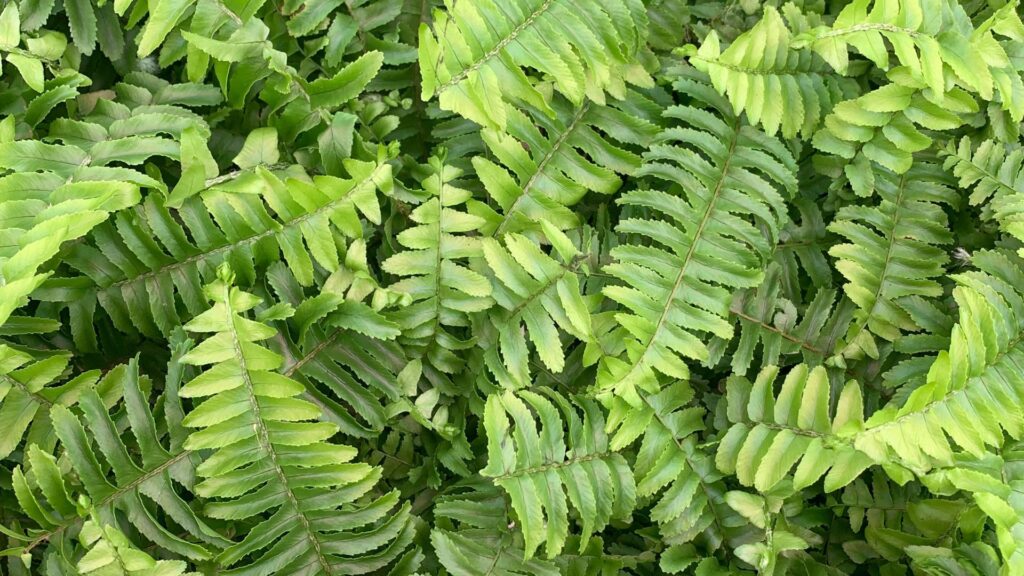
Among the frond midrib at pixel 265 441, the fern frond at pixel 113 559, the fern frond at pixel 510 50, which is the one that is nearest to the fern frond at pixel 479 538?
the frond midrib at pixel 265 441

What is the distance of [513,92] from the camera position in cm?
138

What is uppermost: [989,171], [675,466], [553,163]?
[553,163]

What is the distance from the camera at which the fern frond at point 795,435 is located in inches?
52.6

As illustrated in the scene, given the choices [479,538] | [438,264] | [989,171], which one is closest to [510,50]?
[438,264]

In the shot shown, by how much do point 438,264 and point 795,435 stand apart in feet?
2.39

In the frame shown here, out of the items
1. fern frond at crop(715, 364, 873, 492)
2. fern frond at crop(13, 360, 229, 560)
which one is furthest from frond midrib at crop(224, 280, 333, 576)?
fern frond at crop(715, 364, 873, 492)

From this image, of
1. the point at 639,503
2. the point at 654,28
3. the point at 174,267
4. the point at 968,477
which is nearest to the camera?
the point at 968,477

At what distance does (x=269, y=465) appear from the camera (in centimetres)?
136

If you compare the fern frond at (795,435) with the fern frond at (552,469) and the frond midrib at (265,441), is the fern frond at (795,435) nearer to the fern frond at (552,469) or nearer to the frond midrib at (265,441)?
the fern frond at (552,469)

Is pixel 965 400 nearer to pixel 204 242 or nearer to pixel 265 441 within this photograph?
pixel 265 441

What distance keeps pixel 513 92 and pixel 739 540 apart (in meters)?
0.96

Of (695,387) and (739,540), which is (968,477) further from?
(695,387)

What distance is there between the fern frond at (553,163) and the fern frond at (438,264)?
0.05 metres

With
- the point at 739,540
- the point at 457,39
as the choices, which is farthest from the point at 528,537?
the point at 457,39
